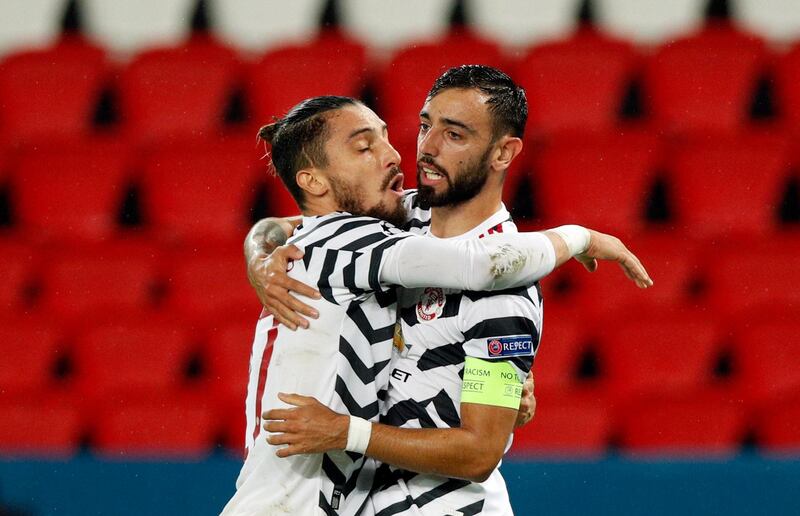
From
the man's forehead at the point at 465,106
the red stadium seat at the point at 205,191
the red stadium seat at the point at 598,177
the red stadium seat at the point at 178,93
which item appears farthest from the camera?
the red stadium seat at the point at 178,93

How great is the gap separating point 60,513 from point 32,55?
2653 mm

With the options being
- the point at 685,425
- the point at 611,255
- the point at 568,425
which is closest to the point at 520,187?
the point at 568,425

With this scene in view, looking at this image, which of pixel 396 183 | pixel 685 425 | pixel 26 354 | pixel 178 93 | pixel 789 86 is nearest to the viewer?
pixel 396 183

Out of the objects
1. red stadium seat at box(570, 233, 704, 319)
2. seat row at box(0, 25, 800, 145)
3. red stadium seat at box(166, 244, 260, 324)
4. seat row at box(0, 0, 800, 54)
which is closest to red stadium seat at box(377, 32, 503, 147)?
seat row at box(0, 25, 800, 145)

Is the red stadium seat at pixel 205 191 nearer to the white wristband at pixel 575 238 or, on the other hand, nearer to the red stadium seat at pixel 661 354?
the red stadium seat at pixel 661 354

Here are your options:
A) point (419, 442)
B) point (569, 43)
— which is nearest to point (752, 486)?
point (419, 442)

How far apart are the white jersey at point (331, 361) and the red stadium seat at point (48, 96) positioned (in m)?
3.58

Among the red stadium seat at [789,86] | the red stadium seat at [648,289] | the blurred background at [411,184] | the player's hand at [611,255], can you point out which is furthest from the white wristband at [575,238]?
the red stadium seat at [789,86]

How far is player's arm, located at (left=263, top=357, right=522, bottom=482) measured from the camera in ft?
8.23

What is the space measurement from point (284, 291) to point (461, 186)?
0.47 meters

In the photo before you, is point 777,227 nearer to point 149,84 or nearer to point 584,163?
point 584,163

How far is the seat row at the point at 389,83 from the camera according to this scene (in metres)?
5.57

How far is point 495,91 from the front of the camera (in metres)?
2.75

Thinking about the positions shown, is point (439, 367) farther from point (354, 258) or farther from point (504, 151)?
point (504, 151)
